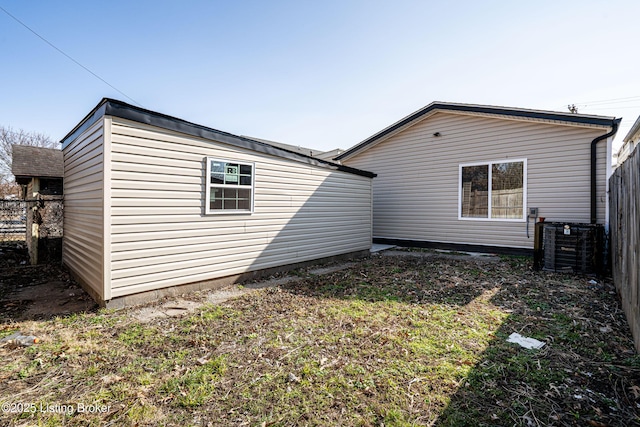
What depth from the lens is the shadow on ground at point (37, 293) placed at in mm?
4148

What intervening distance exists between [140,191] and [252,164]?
6.87 ft

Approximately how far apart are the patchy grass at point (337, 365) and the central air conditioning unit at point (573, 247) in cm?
175

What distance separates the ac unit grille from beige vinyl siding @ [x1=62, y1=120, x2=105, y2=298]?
8.49 metres

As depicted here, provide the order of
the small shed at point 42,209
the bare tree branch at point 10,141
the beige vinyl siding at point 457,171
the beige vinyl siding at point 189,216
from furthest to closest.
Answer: the bare tree branch at point 10,141
the beige vinyl siding at point 457,171
the small shed at point 42,209
the beige vinyl siding at point 189,216

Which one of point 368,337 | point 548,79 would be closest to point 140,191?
point 368,337

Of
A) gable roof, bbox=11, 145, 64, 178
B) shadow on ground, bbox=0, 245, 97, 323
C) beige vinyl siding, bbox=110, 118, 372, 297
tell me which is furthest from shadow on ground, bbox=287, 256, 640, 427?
gable roof, bbox=11, 145, 64, 178

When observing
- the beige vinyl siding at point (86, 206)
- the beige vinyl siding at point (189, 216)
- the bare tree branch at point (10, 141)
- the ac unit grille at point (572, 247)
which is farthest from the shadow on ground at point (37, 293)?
the bare tree branch at point (10, 141)

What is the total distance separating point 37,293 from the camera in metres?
5.11

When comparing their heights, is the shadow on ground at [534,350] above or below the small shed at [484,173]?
below

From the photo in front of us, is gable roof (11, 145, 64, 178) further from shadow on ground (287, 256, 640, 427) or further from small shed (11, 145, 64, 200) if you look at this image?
shadow on ground (287, 256, 640, 427)

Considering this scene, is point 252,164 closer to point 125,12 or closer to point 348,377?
point 348,377

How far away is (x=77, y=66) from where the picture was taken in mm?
9711

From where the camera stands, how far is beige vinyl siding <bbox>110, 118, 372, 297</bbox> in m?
4.27

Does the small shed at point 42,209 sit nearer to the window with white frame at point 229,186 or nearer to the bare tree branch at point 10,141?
the window with white frame at point 229,186
